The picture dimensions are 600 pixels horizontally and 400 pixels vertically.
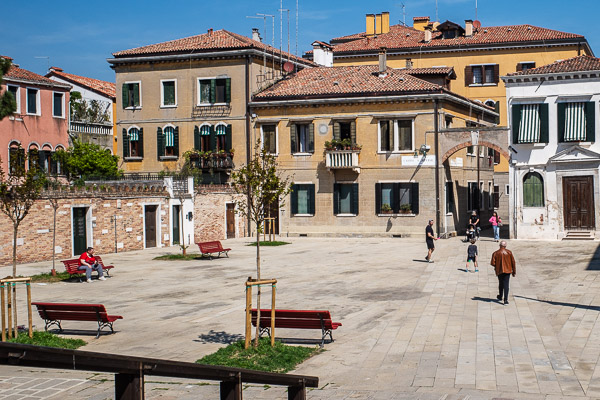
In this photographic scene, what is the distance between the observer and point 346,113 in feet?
137

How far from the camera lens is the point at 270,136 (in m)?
43.6

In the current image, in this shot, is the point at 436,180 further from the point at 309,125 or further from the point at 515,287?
the point at 515,287

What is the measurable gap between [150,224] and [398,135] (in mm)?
14168

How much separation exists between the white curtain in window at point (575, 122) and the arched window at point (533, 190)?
2394 mm

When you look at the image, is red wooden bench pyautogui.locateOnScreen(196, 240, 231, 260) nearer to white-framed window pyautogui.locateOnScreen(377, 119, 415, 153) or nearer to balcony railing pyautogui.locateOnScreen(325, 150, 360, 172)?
balcony railing pyautogui.locateOnScreen(325, 150, 360, 172)

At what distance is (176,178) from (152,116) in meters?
8.50

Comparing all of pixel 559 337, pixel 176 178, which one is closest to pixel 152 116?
pixel 176 178

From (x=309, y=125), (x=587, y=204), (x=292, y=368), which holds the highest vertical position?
(x=309, y=125)

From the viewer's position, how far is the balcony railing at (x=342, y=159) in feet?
134

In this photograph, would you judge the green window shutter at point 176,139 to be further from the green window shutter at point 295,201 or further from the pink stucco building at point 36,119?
the green window shutter at point 295,201

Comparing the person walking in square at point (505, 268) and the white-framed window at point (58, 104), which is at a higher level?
the white-framed window at point (58, 104)

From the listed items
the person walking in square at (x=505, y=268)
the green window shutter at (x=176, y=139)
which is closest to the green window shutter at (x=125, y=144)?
the green window shutter at (x=176, y=139)

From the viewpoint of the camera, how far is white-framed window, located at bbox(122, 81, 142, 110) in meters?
46.2

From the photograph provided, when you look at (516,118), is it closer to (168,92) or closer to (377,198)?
(377,198)
